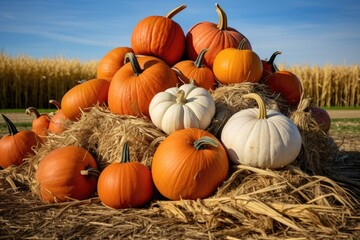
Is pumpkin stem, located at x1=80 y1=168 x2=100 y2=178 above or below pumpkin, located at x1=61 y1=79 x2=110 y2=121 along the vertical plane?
below

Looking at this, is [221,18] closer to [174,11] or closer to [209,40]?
[209,40]

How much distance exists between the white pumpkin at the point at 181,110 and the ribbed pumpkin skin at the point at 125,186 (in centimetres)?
53

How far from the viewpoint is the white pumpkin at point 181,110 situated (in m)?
3.45

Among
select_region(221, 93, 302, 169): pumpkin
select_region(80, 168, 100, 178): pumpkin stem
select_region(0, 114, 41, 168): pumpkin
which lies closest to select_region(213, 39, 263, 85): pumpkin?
select_region(221, 93, 302, 169): pumpkin

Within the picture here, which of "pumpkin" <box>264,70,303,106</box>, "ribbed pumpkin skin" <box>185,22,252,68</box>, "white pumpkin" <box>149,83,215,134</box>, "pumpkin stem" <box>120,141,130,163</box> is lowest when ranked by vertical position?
"pumpkin stem" <box>120,141,130,163</box>

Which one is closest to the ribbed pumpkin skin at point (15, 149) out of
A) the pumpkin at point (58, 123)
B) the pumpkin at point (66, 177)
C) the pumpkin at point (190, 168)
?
the pumpkin at point (58, 123)

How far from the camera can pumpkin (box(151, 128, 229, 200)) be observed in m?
3.01

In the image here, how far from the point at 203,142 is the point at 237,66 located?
1453 mm

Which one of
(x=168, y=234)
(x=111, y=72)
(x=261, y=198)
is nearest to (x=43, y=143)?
(x=111, y=72)

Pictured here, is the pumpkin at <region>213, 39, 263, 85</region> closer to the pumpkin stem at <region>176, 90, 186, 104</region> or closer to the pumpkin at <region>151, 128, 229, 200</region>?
the pumpkin stem at <region>176, 90, 186, 104</region>

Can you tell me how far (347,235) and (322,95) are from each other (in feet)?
77.2

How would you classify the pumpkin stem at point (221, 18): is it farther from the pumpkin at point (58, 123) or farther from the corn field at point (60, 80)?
the corn field at point (60, 80)

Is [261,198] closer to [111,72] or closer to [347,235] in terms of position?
[347,235]

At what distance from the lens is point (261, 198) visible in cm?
281
